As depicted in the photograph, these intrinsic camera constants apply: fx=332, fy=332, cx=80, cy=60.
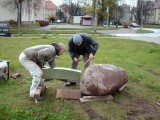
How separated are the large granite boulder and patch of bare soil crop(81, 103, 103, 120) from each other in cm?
42

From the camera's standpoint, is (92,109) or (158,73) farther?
(158,73)

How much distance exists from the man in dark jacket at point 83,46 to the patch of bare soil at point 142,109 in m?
1.49

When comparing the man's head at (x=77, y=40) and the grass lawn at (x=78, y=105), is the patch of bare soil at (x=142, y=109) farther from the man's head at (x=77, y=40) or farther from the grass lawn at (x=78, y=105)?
the man's head at (x=77, y=40)

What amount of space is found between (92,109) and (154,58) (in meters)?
8.07

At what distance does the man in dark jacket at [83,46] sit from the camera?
754 centimetres

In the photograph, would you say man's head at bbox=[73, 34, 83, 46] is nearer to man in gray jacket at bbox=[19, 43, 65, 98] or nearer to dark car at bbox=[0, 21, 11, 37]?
man in gray jacket at bbox=[19, 43, 65, 98]

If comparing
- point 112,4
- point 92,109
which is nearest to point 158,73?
point 92,109

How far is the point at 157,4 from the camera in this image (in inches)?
4542

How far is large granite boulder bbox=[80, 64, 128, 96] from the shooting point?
711 cm

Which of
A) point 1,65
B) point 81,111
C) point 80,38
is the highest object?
point 80,38

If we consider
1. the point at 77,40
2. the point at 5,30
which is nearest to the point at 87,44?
the point at 77,40

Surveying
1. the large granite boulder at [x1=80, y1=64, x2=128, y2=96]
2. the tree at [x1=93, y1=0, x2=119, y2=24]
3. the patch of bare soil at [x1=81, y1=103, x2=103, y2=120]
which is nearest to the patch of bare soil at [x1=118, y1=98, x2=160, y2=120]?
the large granite boulder at [x1=80, y1=64, x2=128, y2=96]

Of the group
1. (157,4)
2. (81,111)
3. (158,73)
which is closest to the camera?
(81,111)

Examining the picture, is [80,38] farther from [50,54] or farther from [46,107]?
[46,107]
